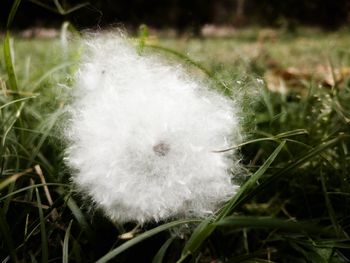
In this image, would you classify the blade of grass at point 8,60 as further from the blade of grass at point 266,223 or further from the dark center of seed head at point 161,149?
the blade of grass at point 266,223

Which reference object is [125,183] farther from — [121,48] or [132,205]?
[121,48]

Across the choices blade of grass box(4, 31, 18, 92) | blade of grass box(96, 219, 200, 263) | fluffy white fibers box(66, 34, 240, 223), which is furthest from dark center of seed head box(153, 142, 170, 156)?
blade of grass box(4, 31, 18, 92)

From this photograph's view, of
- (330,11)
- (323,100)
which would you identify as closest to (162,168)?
(323,100)

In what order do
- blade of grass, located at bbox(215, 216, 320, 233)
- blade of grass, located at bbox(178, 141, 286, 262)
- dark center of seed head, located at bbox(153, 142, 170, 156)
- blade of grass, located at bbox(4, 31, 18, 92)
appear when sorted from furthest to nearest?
1. blade of grass, located at bbox(4, 31, 18, 92)
2. dark center of seed head, located at bbox(153, 142, 170, 156)
3. blade of grass, located at bbox(178, 141, 286, 262)
4. blade of grass, located at bbox(215, 216, 320, 233)

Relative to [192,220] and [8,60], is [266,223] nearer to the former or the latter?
[192,220]

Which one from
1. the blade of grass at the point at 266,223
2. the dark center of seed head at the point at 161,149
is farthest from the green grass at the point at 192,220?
the dark center of seed head at the point at 161,149

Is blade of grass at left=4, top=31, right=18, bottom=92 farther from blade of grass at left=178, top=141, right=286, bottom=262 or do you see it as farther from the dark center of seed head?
blade of grass at left=178, top=141, right=286, bottom=262

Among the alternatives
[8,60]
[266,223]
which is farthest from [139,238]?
[8,60]
